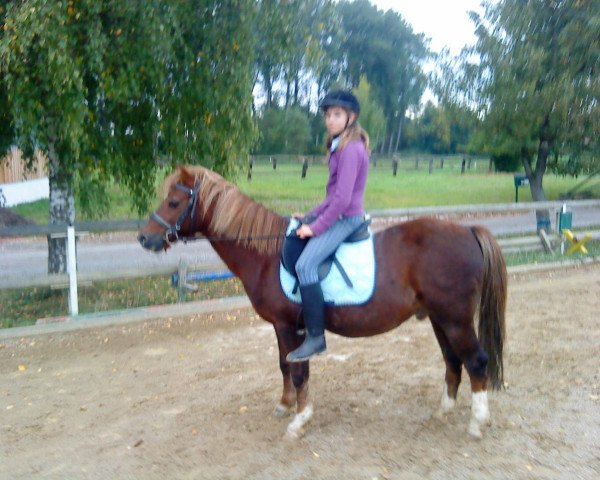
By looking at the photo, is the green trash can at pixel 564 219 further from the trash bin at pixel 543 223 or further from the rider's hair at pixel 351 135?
the rider's hair at pixel 351 135

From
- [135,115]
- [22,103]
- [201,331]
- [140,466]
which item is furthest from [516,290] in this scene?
[22,103]

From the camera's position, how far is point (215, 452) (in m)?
4.02

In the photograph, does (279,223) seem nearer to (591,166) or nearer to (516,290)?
(516,290)

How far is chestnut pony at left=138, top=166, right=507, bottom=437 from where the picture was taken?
4.20 meters

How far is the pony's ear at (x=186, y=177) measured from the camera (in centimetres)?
431

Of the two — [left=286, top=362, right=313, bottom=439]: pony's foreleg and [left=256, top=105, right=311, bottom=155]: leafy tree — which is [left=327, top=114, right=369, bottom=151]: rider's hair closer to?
[left=286, top=362, right=313, bottom=439]: pony's foreleg

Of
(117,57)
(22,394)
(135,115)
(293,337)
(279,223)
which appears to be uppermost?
(117,57)

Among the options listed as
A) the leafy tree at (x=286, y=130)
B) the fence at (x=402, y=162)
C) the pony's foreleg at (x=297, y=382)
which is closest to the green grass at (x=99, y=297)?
the pony's foreleg at (x=297, y=382)

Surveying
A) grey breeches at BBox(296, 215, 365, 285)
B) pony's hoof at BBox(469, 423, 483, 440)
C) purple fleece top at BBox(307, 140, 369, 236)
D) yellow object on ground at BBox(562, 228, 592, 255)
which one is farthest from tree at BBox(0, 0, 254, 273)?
yellow object on ground at BBox(562, 228, 592, 255)

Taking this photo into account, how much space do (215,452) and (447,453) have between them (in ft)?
5.33

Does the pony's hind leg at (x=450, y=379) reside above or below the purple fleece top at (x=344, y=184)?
below

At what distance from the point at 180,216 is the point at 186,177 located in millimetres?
303

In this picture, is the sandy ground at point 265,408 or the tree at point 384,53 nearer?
the sandy ground at point 265,408

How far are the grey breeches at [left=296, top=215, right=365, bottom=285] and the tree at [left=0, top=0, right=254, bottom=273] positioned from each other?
3649 mm
